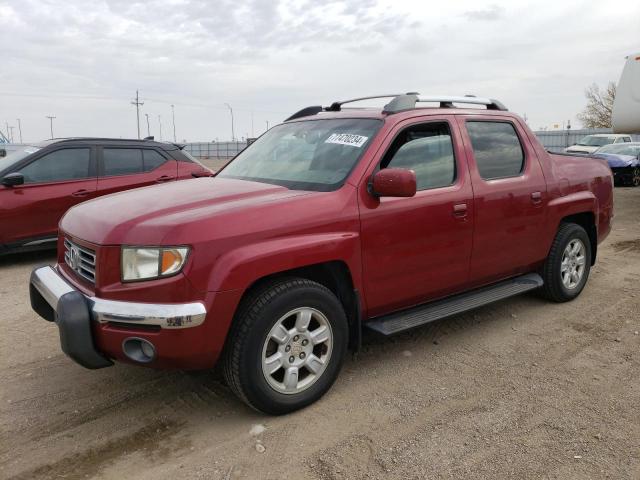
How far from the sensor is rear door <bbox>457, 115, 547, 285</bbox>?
4016 mm

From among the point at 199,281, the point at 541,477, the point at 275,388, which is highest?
the point at 199,281

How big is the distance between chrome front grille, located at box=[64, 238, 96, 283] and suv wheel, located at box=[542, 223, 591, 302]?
3.74 meters

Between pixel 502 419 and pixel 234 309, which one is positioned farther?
pixel 502 419

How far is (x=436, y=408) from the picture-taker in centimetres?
315

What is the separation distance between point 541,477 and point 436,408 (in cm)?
74

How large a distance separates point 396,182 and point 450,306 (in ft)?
3.95

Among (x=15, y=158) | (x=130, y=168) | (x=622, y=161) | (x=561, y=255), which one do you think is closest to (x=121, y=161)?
(x=130, y=168)

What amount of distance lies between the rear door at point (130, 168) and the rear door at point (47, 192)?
0.48ft

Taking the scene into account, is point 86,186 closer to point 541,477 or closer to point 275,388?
point 275,388

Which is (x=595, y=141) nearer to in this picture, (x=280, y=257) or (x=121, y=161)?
(x=121, y=161)

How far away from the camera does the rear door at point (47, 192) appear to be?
6.66 meters

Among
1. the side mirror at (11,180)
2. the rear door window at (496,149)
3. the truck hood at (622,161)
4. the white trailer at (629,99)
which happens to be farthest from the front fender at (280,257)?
the truck hood at (622,161)

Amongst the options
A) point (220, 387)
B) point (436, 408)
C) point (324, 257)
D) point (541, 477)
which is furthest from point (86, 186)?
point (541, 477)

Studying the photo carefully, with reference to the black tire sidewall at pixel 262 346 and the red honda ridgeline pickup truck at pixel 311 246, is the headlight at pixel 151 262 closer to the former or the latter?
the red honda ridgeline pickup truck at pixel 311 246
